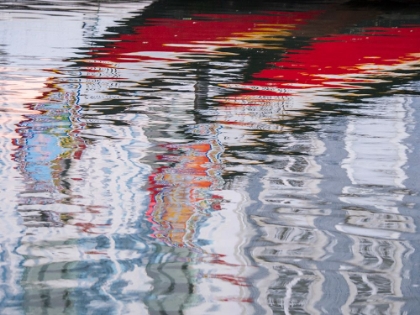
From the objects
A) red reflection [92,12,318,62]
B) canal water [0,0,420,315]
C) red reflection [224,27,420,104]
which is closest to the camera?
canal water [0,0,420,315]

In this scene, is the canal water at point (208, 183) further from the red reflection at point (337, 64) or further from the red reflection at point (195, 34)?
the red reflection at point (195, 34)

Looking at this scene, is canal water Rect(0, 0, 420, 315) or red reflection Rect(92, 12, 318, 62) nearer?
canal water Rect(0, 0, 420, 315)

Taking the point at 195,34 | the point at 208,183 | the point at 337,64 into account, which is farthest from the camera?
the point at 195,34

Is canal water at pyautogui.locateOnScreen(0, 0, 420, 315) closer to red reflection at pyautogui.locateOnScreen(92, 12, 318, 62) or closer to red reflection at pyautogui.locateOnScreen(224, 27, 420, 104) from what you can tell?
red reflection at pyautogui.locateOnScreen(224, 27, 420, 104)

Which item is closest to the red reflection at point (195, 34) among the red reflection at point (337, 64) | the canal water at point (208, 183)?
the canal water at point (208, 183)

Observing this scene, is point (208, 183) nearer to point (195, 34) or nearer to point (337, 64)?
point (337, 64)

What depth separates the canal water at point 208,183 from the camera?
1.63 metres

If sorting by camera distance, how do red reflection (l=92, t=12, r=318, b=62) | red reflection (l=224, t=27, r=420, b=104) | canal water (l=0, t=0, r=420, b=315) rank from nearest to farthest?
canal water (l=0, t=0, r=420, b=315), red reflection (l=224, t=27, r=420, b=104), red reflection (l=92, t=12, r=318, b=62)

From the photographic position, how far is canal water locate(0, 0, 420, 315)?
1.63 meters

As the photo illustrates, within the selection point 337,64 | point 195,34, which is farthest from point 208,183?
point 195,34

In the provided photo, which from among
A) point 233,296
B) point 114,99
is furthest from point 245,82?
point 233,296

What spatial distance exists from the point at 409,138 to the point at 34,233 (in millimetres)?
1636

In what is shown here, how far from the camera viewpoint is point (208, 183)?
2445 mm

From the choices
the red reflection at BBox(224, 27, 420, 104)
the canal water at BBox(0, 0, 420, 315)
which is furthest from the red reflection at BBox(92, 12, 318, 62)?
the red reflection at BBox(224, 27, 420, 104)
